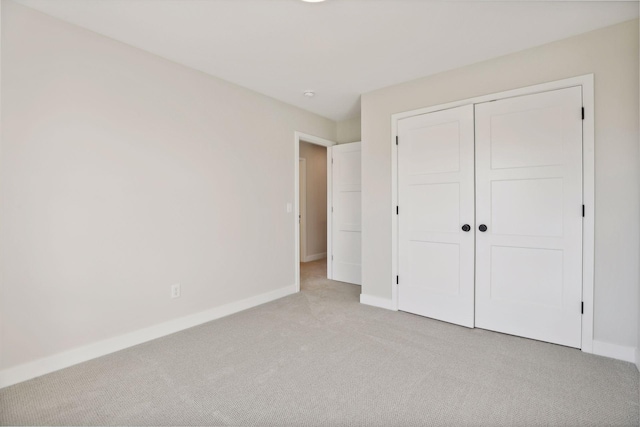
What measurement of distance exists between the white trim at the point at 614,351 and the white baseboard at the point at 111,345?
3042mm

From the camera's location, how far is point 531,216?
8.29 ft

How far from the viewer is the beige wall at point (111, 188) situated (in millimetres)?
1955

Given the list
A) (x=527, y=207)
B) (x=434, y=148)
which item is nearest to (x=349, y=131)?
(x=434, y=148)

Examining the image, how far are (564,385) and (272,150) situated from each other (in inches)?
130

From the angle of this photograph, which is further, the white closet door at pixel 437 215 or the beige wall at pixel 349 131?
the beige wall at pixel 349 131

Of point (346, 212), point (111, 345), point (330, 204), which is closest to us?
point (111, 345)

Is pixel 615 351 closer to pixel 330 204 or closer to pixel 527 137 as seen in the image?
pixel 527 137

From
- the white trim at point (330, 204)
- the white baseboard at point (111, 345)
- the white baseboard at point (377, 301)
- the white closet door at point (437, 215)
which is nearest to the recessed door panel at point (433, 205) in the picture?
the white closet door at point (437, 215)

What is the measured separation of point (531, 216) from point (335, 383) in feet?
6.77

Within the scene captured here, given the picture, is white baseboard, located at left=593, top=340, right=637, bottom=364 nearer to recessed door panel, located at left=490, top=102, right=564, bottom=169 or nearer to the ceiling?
recessed door panel, located at left=490, top=102, right=564, bottom=169

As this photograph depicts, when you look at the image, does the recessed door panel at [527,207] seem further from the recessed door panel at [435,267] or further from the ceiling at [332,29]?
the ceiling at [332,29]

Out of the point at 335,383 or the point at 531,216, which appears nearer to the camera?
the point at 335,383

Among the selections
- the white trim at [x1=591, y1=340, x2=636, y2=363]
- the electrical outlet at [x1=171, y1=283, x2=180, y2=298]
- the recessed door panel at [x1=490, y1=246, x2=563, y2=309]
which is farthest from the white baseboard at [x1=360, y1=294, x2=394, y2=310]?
the electrical outlet at [x1=171, y1=283, x2=180, y2=298]

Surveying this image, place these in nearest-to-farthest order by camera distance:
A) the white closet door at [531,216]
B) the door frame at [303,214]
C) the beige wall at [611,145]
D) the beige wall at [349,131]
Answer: the beige wall at [611,145], the white closet door at [531,216], the beige wall at [349,131], the door frame at [303,214]
